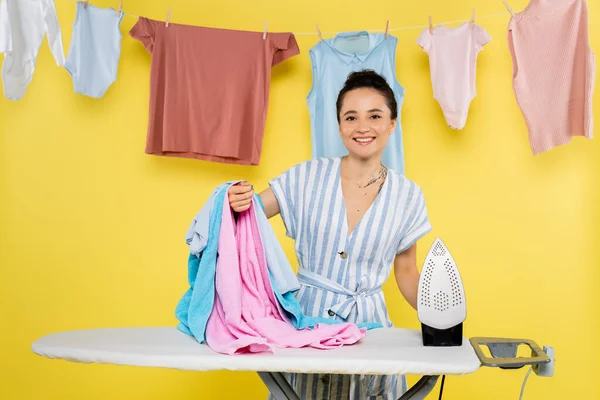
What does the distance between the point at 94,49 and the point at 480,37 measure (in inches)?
65.9

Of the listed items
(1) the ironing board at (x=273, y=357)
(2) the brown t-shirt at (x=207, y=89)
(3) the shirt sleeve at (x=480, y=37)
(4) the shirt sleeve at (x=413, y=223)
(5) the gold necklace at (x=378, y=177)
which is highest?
(3) the shirt sleeve at (x=480, y=37)

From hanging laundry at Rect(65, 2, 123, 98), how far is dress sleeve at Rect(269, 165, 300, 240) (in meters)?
1.20

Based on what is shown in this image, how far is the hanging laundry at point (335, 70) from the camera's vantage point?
2977mm

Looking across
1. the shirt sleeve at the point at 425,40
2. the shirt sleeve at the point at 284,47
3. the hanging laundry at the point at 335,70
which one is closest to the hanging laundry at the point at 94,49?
the shirt sleeve at the point at 284,47

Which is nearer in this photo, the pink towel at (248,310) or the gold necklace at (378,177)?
the pink towel at (248,310)

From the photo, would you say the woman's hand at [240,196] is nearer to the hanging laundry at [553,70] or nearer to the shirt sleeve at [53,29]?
the shirt sleeve at [53,29]

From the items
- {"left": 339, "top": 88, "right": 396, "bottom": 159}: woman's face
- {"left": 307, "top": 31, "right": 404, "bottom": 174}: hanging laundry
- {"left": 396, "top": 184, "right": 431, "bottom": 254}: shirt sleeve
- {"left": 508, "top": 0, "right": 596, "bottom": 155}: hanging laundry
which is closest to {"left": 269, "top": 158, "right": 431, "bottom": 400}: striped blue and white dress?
{"left": 396, "top": 184, "right": 431, "bottom": 254}: shirt sleeve

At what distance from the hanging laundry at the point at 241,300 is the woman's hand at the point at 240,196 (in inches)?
0.8

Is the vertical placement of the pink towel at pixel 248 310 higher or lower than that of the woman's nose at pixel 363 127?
lower

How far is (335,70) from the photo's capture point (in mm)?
3002

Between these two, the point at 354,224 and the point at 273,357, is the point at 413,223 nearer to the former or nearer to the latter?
the point at 354,224

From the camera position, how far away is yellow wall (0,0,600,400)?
3.04m

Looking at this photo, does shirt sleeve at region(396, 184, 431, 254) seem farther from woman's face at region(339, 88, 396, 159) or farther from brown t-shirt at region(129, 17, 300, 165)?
brown t-shirt at region(129, 17, 300, 165)

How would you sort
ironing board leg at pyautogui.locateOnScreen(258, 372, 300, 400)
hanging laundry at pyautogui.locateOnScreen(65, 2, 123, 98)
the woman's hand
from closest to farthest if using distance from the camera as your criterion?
ironing board leg at pyautogui.locateOnScreen(258, 372, 300, 400), the woman's hand, hanging laundry at pyautogui.locateOnScreen(65, 2, 123, 98)
